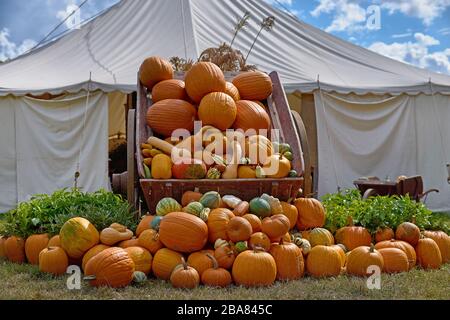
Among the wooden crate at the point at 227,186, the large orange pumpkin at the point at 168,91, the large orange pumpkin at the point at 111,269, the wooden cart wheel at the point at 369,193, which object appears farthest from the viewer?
the wooden cart wheel at the point at 369,193

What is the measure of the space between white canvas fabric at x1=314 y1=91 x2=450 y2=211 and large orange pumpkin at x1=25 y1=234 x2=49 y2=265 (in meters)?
5.87

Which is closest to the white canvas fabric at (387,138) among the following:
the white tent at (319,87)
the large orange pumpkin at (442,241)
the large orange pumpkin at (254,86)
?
the white tent at (319,87)

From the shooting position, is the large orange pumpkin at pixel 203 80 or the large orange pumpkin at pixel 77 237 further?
the large orange pumpkin at pixel 203 80

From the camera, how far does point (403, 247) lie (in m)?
4.48

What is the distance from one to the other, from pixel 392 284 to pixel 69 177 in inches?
260

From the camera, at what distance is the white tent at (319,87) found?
934cm

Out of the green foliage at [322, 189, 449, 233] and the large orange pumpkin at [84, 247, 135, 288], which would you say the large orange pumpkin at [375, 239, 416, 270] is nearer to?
the green foliage at [322, 189, 449, 233]

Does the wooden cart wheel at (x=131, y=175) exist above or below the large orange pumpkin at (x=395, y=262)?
above

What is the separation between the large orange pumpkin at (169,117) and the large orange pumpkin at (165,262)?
4.56ft

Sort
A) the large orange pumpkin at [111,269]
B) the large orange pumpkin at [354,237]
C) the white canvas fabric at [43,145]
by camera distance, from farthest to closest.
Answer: the white canvas fabric at [43,145]
the large orange pumpkin at [354,237]
the large orange pumpkin at [111,269]

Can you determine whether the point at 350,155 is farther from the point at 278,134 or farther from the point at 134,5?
the point at 134,5

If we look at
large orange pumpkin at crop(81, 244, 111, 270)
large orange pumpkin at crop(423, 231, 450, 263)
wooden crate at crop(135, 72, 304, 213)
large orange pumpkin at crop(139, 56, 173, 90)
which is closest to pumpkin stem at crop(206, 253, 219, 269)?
wooden crate at crop(135, 72, 304, 213)

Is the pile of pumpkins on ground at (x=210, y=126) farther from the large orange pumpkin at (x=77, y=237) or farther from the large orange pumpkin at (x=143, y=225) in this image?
the large orange pumpkin at (x=77, y=237)

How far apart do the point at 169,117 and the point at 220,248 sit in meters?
1.54
